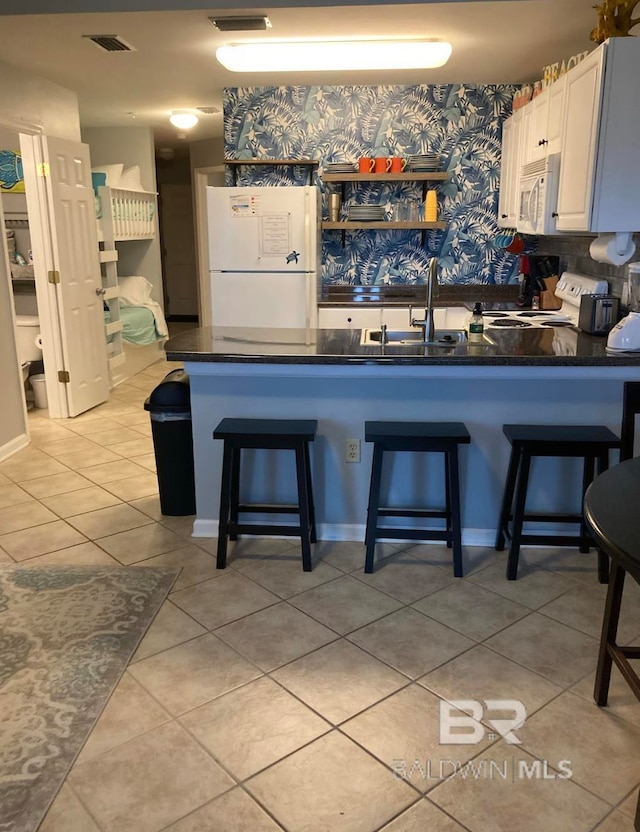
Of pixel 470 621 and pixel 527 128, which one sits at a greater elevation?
pixel 527 128

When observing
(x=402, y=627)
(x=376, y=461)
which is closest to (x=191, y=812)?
(x=402, y=627)

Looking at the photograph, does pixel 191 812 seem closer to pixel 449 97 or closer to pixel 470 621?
pixel 470 621

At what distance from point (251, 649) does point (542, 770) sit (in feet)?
3.21

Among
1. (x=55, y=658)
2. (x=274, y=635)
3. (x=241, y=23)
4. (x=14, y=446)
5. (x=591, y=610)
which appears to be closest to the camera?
(x=55, y=658)

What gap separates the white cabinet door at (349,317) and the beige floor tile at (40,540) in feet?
7.69

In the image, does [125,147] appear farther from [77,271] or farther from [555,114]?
[555,114]

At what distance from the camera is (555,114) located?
3.74 m

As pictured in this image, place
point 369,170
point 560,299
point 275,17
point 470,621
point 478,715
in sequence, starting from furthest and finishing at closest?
point 369,170
point 560,299
point 275,17
point 470,621
point 478,715

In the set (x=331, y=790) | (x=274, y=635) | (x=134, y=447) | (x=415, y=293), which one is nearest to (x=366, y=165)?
(x=415, y=293)

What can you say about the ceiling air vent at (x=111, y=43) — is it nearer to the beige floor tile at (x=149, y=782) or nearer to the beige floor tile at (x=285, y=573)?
the beige floor tile at (x=285, y=573)

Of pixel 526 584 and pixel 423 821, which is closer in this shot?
pixel 423 821

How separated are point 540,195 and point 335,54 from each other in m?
1.44

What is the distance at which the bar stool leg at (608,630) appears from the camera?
1.95 m

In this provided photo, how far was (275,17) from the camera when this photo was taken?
11.2 ft
